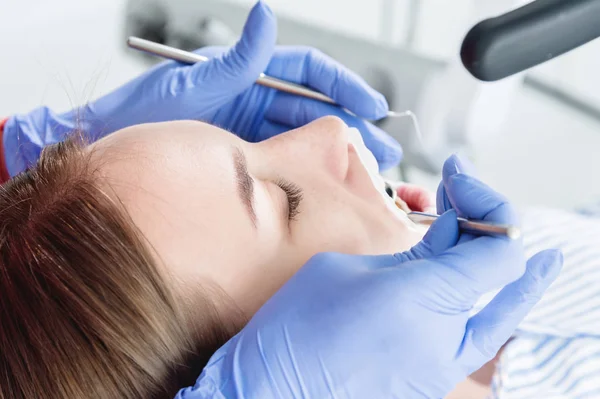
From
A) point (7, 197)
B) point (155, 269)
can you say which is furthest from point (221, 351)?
point (7, 197)

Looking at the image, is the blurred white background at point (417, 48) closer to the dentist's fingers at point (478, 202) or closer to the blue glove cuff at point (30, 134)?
the blue glove cuff at point (30, 134)

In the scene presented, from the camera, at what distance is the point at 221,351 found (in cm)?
63

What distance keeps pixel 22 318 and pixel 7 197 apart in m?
0.17

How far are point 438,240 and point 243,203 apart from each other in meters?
0.20

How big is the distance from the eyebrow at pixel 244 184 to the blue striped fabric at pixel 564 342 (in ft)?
1.21

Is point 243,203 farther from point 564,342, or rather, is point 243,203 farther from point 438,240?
point 564,342

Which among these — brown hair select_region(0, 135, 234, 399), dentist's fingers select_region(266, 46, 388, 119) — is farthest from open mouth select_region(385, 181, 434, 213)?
brown hair select_region(0, 135, 234, 399)

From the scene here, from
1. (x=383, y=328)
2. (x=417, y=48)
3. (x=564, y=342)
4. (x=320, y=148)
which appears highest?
(x=417, y=48)

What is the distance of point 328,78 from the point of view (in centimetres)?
106

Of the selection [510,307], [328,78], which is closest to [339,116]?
[328,78]

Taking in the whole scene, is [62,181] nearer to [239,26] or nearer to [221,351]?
[221,351]

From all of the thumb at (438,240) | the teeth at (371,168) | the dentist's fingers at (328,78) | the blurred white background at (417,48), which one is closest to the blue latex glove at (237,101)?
the dentist's fingers at (328,78)

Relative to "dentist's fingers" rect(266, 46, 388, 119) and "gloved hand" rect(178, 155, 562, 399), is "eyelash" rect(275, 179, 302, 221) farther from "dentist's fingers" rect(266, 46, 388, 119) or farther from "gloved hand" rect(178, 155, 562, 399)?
"dentist's fingers" rect(266, 46, 388, 119)

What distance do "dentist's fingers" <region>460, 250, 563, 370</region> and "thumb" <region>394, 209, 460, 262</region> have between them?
0.24 ft
